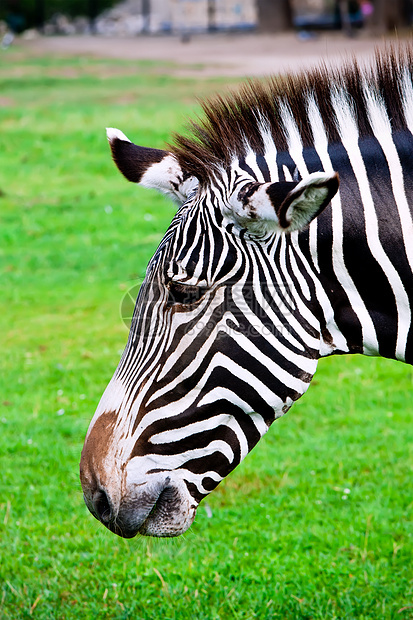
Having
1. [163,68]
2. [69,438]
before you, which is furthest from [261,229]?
[163,68]

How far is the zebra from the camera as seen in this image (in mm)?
2555

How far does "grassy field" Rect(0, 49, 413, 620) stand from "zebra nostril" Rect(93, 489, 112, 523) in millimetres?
905

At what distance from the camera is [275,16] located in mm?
33250

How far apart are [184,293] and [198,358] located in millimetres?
230

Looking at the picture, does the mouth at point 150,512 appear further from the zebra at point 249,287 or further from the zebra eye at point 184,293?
the zebra eye at point 184,293

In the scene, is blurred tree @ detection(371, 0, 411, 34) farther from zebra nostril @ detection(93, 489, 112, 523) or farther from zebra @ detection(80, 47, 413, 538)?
zebra nostril @ detection(93, 489, 112, 523)

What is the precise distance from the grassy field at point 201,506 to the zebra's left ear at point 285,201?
1.58 meters

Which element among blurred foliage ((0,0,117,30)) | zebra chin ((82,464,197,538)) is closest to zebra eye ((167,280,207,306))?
zebra chin ((82,464,197,538))

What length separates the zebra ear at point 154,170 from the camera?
9.31 ft

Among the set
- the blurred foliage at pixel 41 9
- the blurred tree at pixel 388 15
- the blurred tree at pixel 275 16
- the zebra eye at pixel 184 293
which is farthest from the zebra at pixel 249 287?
the blurred foliage at pixel 41 9

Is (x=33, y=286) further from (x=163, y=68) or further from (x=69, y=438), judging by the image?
(x=163, y=68)

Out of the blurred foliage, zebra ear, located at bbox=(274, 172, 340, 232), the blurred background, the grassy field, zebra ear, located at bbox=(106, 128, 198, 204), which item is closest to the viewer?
zebra ear, located at bbox=(274, 172, 340, 232)

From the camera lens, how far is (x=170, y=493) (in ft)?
8.74

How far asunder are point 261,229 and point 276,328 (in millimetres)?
355
